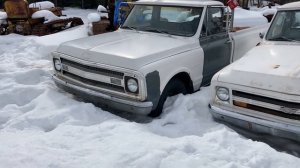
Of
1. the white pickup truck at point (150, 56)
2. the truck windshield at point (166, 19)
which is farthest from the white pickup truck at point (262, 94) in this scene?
the truck windshield at point (166, 19)

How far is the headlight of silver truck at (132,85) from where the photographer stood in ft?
15.1

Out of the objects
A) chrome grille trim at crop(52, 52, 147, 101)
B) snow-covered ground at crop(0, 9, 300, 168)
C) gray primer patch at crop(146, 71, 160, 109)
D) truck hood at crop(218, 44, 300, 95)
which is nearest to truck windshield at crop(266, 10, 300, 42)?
truck hood at crop(218, 44, 300, 95)

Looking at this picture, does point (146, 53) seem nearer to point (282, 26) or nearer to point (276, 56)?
point (276, 56)

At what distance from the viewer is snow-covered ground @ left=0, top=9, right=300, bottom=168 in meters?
3.70

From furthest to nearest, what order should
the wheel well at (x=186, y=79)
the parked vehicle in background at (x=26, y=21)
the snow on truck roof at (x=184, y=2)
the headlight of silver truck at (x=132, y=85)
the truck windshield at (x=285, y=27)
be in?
the parked vehicle in background at (x=26, y=21)
the snow on truck roof at (x=184, y=2)
the truck windshield at (x=285, y=27)
the wheel well at (x=186, y=79)
the headlight of silver truck at (x=132, y=85)

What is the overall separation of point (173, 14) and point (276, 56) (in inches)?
74.4

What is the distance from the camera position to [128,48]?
5.17m

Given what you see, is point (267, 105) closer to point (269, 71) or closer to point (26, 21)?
point (269, 71)

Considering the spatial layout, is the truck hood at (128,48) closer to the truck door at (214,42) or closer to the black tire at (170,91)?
the truck door at (214,42)

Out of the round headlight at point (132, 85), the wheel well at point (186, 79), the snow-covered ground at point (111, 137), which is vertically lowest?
the snow-covered ground at point (111, 137)

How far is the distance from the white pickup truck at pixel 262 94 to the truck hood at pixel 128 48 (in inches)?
36.2

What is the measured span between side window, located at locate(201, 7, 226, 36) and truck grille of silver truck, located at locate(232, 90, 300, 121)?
175 cm

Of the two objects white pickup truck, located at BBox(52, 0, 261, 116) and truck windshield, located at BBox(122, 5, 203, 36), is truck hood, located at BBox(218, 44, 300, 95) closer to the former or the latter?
white pickup truck, located at BBox(52, 0, 261, 116)

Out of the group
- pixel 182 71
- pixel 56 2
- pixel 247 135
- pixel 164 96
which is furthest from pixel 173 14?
pixel 56 2
